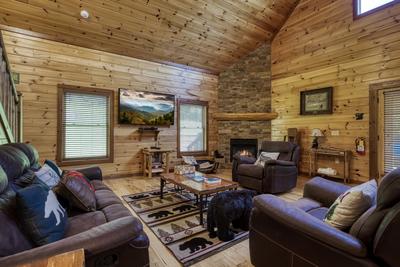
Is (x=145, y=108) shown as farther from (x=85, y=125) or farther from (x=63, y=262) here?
(x=63, y=262)

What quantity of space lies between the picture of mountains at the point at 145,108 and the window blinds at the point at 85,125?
40 cm

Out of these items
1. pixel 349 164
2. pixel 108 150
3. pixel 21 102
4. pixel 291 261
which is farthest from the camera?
pixel 108 150

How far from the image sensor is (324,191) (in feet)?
7.20

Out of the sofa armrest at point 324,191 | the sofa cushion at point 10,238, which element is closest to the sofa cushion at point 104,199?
the sofa cushion at point 10,238

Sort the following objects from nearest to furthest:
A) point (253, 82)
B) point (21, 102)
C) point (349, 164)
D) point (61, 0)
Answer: point (61, 0), point (21, 102), point (349, 164), point (253, 82)

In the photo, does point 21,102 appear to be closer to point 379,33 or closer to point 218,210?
point 218,210

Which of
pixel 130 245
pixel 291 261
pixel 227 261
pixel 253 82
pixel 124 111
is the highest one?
pixel 253 82

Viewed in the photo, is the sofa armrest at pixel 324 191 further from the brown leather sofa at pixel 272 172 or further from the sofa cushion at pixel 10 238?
the sofa cushion at pixel 10 238

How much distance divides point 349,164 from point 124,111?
5.29m

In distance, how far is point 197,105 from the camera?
652cm

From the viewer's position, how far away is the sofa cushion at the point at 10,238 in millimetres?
1088

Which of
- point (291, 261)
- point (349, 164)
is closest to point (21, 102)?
point (291, 261)

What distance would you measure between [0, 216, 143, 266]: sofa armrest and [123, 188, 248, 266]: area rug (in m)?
0.92

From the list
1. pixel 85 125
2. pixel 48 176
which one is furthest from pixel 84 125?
pixel 48 176
